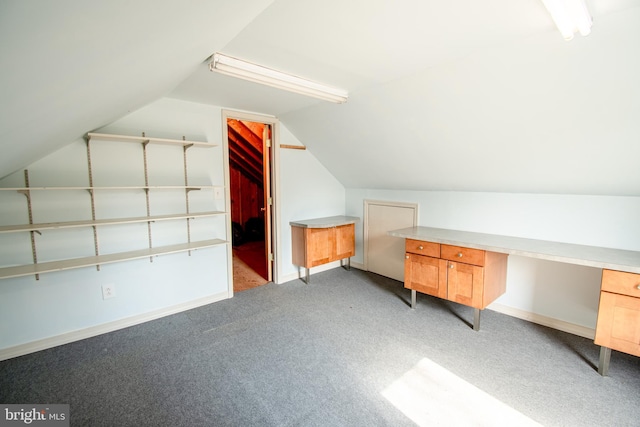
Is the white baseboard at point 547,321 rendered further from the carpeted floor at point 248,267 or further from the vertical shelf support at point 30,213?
the vertical shelf support at point 30,213

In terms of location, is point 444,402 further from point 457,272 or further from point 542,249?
point 542,249

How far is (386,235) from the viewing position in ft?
13.5

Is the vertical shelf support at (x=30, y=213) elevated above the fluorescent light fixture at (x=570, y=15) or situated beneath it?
situated beneath

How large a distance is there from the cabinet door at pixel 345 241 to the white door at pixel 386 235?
232mm

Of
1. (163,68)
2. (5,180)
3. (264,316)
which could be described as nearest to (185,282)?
(264,316)

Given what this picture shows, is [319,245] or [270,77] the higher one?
[270,77]

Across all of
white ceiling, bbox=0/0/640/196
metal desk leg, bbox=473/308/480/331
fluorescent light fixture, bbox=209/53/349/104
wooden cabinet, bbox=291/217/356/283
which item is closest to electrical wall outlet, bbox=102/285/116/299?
white ceiling, bbox=0/0/640/196

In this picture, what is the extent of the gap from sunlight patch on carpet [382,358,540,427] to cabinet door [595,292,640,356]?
895 mm

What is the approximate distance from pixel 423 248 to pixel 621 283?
56.2 inches

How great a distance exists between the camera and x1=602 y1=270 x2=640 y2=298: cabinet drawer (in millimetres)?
1894

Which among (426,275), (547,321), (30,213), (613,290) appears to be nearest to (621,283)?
(613,290)

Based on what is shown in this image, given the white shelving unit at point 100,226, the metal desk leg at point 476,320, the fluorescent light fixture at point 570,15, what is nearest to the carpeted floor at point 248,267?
the white shelving unit at point 100,226

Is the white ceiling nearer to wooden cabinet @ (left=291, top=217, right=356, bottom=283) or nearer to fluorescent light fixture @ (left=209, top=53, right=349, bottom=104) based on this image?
fluorescent light fixture @ (left=209, top=53, right=349, bottom=104)

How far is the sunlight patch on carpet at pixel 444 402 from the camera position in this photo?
170 centimetres
